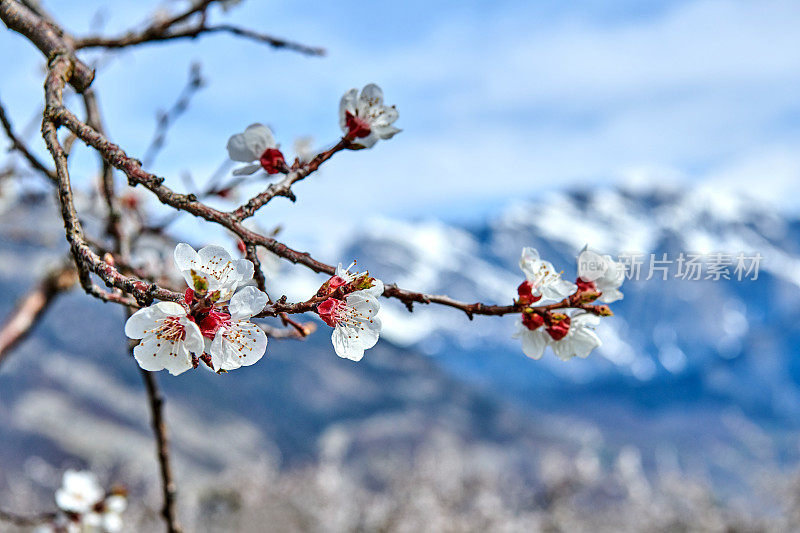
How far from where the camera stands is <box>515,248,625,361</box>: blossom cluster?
1153mm

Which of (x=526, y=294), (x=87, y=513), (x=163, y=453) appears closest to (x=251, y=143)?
(x=526, y=294)

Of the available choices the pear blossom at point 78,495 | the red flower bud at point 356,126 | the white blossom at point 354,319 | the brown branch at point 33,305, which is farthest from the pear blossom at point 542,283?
the pear blossom at point 78,495

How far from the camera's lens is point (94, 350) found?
113438 millimetres

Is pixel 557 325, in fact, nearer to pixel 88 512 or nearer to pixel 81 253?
pixel 81 253

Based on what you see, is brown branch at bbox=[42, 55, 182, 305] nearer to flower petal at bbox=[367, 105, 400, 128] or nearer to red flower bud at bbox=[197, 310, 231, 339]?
red flower bud at bbox=[197, 310, 231, 339]

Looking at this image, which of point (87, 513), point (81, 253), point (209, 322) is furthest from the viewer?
point (87, 513)

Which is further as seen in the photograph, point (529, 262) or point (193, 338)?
point (529, 262)

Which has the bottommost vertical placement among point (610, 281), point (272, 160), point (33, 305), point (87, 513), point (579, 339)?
point (87, 513)

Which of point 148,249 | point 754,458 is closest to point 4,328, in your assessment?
point 148,249

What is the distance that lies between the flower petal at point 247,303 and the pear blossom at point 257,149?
440 millimetres

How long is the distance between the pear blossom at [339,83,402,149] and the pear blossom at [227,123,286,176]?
0.48 feet

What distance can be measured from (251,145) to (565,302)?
69cm

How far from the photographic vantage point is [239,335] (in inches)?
37.7

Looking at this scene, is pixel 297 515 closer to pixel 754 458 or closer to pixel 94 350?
pixel 94 350
